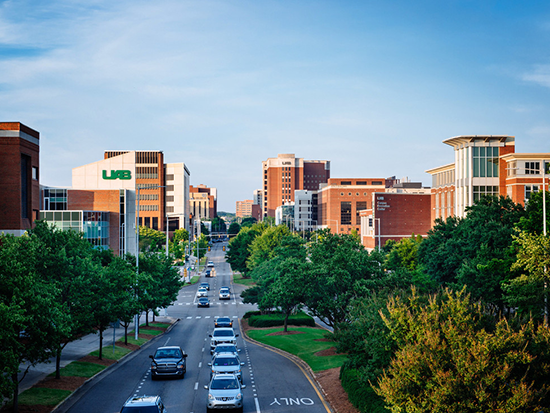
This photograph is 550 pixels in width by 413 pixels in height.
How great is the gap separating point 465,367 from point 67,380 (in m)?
21.0

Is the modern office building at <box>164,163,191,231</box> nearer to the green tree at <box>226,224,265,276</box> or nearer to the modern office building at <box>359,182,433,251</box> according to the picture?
the green tree at <box>226,224,265,276</box>

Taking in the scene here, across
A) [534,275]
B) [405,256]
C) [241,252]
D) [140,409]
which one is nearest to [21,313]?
[140,409]

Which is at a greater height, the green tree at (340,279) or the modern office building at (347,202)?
the modern office building at (347,202)

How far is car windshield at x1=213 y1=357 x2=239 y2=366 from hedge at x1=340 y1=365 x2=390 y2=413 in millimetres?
6199

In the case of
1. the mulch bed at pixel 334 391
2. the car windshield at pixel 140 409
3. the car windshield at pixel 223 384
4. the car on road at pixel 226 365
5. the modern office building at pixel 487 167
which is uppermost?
the modern office building at pixel 487 167

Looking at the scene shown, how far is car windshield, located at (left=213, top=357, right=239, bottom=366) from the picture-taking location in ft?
92.8

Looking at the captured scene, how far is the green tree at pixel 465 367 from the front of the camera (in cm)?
1425

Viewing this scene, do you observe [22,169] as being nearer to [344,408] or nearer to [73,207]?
[344,408]

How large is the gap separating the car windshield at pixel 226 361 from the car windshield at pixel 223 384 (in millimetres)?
4958

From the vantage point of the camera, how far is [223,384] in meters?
23.0

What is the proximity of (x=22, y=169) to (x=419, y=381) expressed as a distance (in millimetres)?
36860

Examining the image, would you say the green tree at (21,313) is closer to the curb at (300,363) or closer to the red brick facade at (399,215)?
the curb at (300,363)

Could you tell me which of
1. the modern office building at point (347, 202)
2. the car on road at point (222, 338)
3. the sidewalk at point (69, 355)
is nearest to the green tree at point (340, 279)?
the car on road at point (222, 338)

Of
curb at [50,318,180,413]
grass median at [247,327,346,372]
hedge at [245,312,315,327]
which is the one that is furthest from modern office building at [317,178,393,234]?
curb at [50,318,180,413]
